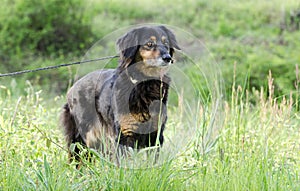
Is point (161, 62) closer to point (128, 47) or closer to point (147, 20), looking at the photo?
point (128, 47)

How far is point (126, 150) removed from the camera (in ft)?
15.4

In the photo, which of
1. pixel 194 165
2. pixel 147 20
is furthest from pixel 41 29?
pixel 194 165

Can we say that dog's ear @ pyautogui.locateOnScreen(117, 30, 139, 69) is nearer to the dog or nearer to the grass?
the dog

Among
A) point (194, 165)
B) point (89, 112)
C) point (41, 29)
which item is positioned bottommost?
point (194, 165)

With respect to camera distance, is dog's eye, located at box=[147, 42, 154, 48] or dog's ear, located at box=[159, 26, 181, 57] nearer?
dog's eye, located at box=[147, 42, 154, 48]

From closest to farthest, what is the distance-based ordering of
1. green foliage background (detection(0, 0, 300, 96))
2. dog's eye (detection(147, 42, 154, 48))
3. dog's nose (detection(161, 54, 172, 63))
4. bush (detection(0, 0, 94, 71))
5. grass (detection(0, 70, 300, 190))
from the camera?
1. grass (detection(0, 70, 300, 190))
2. dog's nose (detection(161, 54, 172, 63))
3. dog's eye (detection(147, 42, 154, 48))
4. green foliage background (detection(0, 0, 300, 96))
5. bush (detection(0, 0, 94, 71))

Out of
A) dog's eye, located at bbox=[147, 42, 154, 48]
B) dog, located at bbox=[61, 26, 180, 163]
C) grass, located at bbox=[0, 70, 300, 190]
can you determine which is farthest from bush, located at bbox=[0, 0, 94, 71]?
dog's eye, located at bbox=[147, 42, 154, 48]

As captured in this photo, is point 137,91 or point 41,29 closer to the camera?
point 137,91

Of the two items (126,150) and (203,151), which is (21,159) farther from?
(203,151)

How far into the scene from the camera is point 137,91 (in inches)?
197

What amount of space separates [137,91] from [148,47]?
49 cm

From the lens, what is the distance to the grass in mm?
4023

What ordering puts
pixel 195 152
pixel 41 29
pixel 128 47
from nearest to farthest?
pixel 128 47 → pixel 195 152 → pixel 41 29

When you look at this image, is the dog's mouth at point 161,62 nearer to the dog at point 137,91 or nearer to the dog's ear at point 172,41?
the dog at point 137,91
